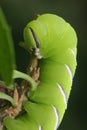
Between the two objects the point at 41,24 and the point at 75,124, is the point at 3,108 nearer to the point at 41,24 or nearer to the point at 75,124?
the point at 41,24

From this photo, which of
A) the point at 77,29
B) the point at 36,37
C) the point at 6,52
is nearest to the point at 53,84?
the point at 36,37

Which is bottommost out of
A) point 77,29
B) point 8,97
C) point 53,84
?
point 77,29

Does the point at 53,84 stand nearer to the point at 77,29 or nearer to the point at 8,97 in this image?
the point at 8,97

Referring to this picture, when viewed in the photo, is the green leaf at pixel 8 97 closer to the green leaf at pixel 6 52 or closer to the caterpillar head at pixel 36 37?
the caterpillar head at pixel 36 37

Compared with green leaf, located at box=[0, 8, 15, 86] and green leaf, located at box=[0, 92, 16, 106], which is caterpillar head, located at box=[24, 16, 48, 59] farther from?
green leaf, located at box=[0, 8, 15, 86]

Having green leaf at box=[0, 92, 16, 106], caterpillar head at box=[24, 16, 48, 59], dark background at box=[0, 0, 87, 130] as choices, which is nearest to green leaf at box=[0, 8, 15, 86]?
green leaf at box=[0, 92, 16, 106]

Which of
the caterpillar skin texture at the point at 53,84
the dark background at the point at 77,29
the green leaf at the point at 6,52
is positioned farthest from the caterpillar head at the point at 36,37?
the dark background at the point at 77,29

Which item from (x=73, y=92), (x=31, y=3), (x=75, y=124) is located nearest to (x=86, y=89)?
(x=73, y=92)

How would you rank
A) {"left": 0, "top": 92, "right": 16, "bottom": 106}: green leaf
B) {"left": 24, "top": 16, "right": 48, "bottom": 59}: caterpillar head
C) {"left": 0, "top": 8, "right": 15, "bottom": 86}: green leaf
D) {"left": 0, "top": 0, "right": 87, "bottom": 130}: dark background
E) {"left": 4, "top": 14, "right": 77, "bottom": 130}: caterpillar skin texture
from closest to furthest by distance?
{"left": 0, "top": 8, "right": 15, "bottom": 86}: green leaf
{"left": 0, "top": 92, "right": 16, "bottom": 106}: green leaf
{"left": 24, "top": 16, "right": 48, "bottom": 59}: caterpillar head
{"left": 4, "top": 14, "right": 77, "bottom": 130}: caterpillar skin texture
{"left": 0, "top": 0, "right": 87, "bottom": 130}: dark background
